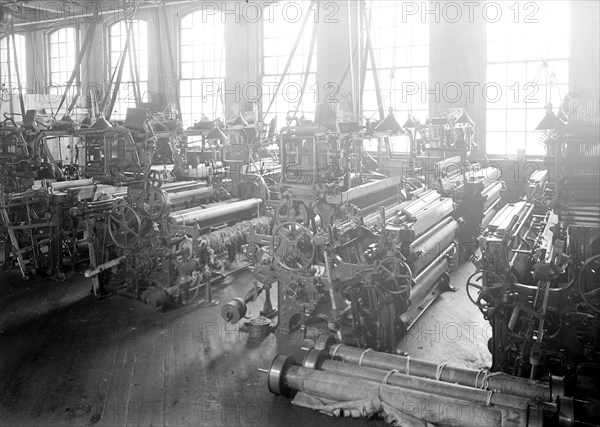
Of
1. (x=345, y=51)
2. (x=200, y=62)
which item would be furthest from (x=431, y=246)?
(x=200, y=62)

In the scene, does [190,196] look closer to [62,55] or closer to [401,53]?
[401,53]

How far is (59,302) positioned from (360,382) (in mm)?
4121

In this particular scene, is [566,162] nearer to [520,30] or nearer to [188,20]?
[520,30]

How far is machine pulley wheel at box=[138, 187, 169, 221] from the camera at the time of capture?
21.1ft

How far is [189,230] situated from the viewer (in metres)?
6.39

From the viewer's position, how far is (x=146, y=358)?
16.7ft

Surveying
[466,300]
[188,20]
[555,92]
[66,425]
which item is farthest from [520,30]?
[66,425]

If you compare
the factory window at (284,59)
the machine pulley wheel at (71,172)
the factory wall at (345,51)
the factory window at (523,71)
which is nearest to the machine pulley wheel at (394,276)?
the factory wall at (345,51)

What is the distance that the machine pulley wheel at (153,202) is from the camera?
6445 millimetres

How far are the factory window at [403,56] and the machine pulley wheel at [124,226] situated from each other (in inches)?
312

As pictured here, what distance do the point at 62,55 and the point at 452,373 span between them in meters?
19.1

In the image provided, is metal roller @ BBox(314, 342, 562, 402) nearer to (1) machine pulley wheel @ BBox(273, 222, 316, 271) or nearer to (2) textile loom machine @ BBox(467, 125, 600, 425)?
(2) textile loom machine @ BBox(467, 125, 600, 425)

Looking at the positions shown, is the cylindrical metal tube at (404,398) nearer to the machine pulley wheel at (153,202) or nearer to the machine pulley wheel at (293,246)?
the machine pulley wheel at (293,246)

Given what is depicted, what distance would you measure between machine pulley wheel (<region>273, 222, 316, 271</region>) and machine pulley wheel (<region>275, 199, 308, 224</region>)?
11 cm
